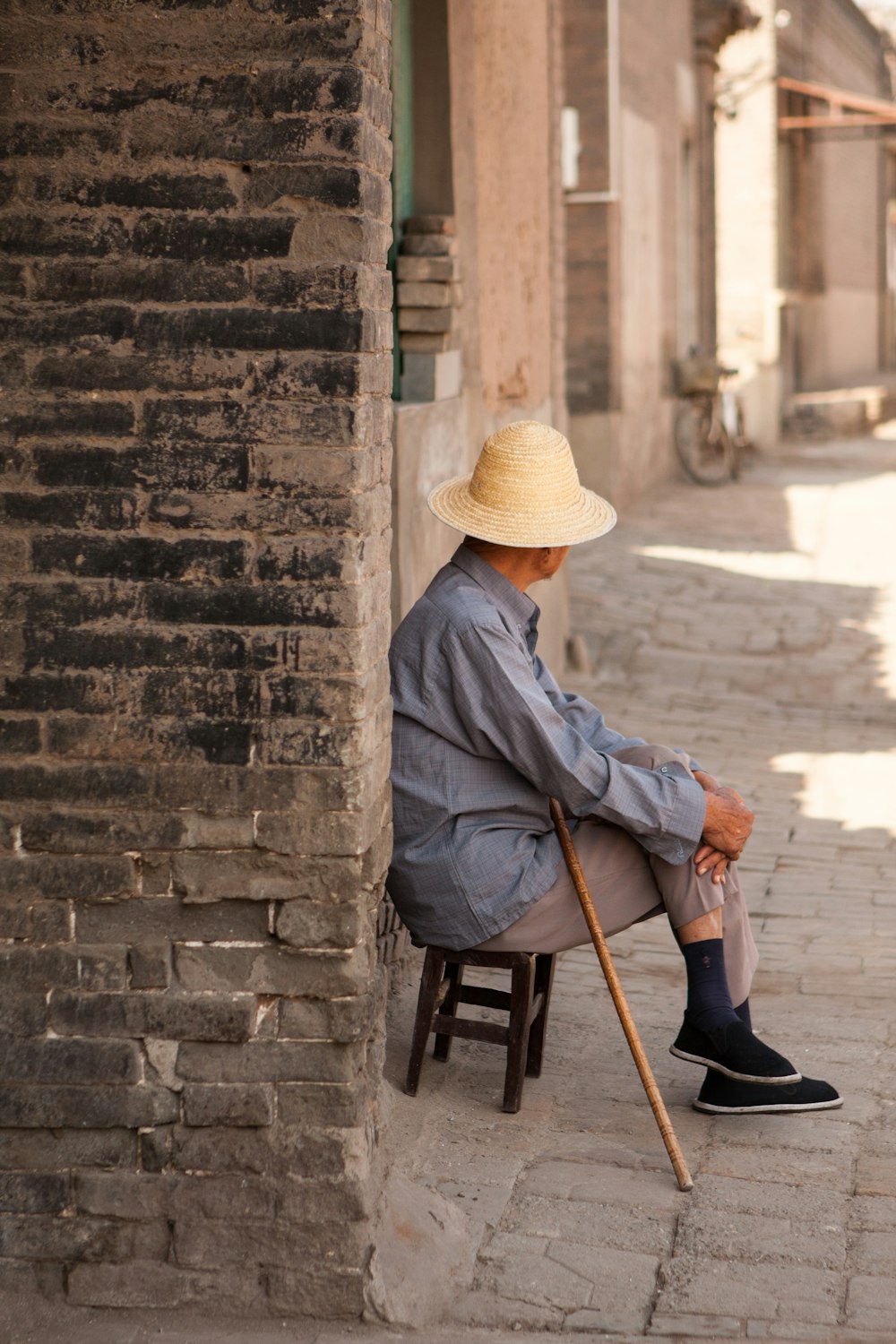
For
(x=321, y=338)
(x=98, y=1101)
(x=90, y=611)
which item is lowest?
(x=98, y=1101)

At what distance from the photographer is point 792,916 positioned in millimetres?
5277

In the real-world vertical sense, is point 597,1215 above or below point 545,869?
below

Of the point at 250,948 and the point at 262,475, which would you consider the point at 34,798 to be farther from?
the point at 262,475

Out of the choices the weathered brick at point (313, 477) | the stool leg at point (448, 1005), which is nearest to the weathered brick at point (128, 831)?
the weathered brick at point (313, 477)

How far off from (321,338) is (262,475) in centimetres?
26

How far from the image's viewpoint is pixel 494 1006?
3869 mm

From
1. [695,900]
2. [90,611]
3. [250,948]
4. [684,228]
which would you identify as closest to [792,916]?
[695,900]

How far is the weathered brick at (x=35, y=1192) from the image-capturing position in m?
3.02

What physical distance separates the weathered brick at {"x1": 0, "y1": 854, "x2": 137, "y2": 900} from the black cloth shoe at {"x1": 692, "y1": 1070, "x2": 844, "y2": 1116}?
4.91 ft

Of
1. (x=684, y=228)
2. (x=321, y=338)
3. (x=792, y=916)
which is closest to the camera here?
(x=321, y=338)

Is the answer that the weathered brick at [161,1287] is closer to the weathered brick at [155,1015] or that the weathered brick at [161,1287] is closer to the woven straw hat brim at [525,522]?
the weathered brick at [155,1015]

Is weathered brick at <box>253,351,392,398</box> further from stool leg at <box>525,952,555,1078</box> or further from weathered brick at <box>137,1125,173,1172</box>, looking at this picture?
stool leg at <box>525,952,555,1078</box>

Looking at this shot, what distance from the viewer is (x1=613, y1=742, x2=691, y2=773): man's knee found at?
12.4 feet

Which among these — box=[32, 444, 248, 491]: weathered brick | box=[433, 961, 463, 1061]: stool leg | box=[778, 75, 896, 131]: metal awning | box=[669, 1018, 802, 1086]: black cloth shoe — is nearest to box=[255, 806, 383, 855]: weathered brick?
box=[32, 444, 248, 491]: weathered brick
